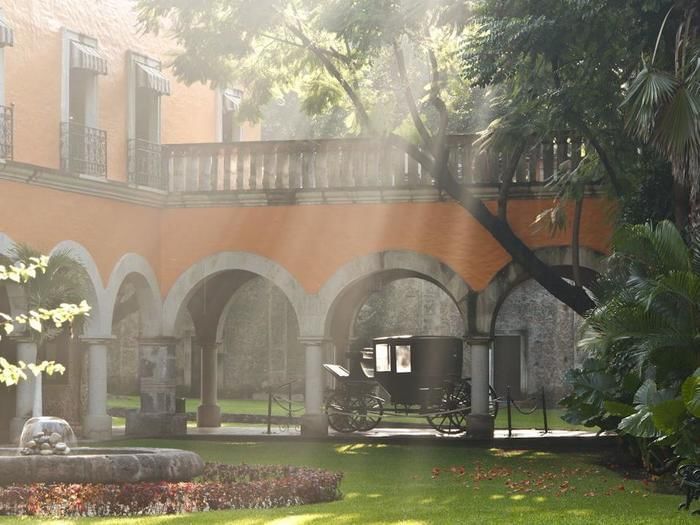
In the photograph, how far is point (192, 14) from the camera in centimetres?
2027

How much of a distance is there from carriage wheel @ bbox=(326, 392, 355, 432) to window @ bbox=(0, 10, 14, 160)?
6832mm

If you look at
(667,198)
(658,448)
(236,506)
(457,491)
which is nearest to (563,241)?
(667,198)

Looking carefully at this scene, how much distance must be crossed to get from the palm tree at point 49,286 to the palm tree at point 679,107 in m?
8.49

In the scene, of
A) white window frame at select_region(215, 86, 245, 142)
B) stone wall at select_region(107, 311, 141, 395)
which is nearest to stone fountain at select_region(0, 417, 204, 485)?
white window frame at select_region(215, 86, 245, 142)

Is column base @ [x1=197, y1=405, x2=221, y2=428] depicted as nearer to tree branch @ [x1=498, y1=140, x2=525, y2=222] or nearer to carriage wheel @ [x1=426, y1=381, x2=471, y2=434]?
carriage wheel @ [x1=426, y1=381, x2=471, y2=434]

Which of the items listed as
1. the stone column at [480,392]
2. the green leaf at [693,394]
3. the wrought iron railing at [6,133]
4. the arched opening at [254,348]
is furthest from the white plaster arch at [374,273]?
the arched opening at [254,348]

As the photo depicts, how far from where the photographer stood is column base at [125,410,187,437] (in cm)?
2298

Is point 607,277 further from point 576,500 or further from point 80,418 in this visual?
point 80,418

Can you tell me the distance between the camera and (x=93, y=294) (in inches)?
872

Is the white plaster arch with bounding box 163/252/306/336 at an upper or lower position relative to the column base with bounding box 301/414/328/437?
upper

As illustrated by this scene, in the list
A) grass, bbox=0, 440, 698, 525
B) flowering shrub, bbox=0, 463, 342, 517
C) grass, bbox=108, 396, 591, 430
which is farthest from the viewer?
grass, bbox=108, 396, 591, 430

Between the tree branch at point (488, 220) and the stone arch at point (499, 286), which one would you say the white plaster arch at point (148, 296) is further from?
the stone arch at point (499, 286)

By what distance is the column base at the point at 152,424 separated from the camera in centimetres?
2298

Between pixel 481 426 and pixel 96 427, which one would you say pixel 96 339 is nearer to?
pixel 96 427
